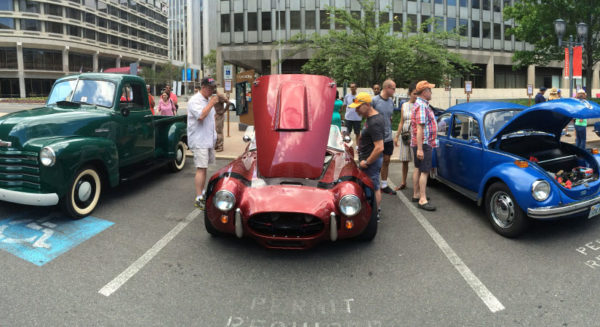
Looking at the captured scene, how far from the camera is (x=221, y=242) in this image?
A: 448cm

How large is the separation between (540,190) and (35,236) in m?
5.71

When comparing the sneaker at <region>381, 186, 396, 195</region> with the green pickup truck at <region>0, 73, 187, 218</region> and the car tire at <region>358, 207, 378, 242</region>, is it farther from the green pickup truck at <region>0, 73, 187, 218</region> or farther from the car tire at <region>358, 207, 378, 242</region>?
the green pickup truck at <region>0, 73, 187, 218</region>

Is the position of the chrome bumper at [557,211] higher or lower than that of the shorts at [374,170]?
lower

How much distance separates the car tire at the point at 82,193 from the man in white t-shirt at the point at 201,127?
1.36 meters

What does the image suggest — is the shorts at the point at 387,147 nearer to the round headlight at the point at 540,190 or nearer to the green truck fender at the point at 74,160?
the round headlight at the point at 540,190

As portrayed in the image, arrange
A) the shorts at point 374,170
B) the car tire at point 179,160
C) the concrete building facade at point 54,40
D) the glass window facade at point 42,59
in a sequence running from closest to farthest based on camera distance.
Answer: the shorts at point 374,170, the car tire at point 179,160, the concrete building facade at point 54,40, the glass window facade at point 42,59

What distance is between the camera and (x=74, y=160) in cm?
489

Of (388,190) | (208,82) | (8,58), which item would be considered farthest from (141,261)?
(8,58)

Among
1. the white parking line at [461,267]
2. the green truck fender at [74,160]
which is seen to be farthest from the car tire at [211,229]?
the white parking line at [461,267]

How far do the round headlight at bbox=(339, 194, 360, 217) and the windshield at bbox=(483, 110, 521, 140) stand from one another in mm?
2577

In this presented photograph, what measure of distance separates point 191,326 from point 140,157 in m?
4.57

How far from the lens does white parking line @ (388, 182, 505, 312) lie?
3.21m

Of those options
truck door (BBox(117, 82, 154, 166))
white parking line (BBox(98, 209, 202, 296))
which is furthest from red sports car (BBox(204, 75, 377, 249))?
truck door (BBox(117, 82, 154, 166))

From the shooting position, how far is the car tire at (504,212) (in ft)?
14.6
